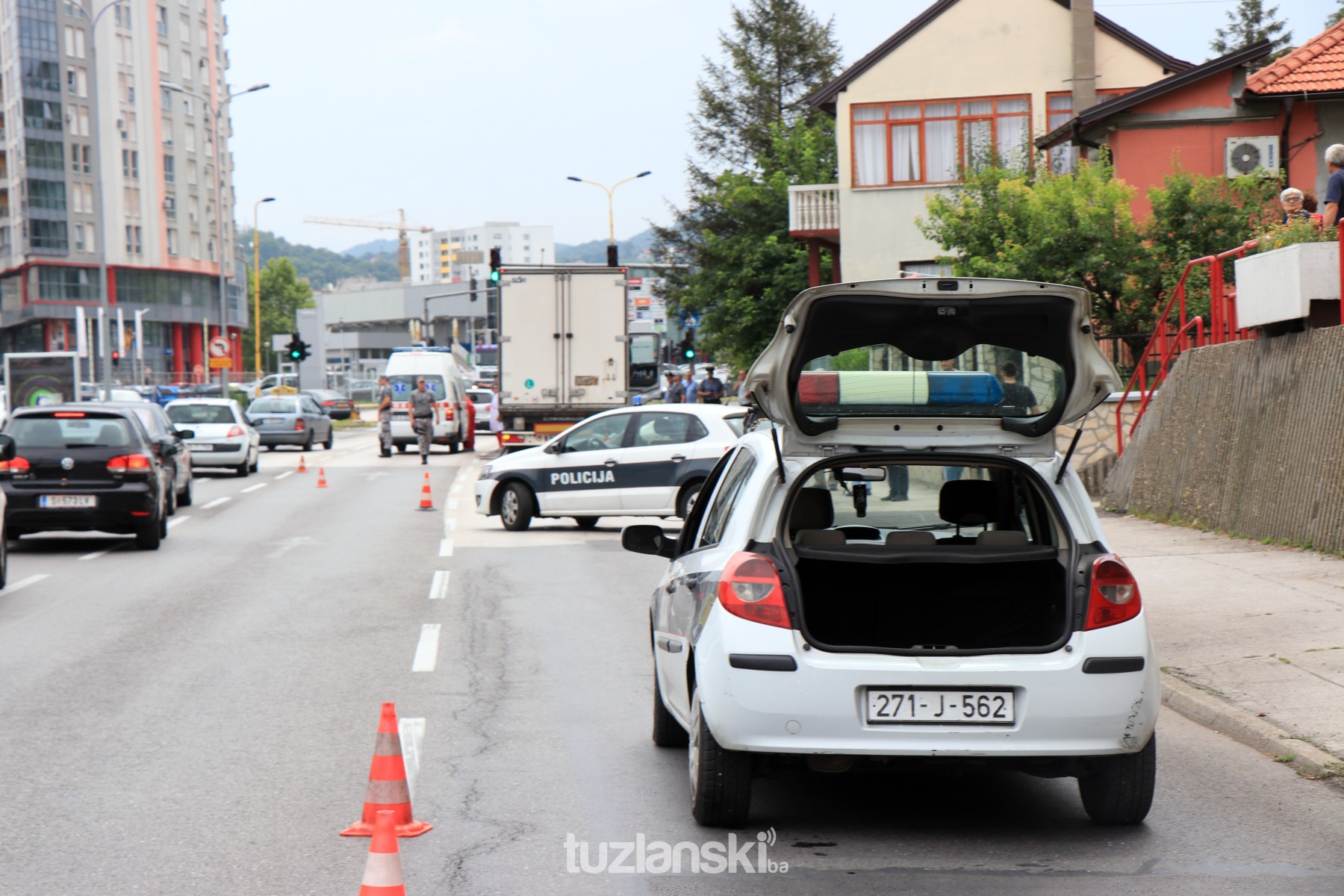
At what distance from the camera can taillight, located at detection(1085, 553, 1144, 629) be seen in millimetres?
5562

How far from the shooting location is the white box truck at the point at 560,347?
29.9 meters

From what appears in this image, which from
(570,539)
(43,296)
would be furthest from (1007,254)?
(43,296)

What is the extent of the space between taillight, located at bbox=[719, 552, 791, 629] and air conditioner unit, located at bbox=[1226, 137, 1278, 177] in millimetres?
23957

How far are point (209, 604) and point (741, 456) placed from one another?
297 inches

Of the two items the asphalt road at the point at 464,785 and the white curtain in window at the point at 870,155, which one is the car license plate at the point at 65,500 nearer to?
the asphalt road at the point at 464,785

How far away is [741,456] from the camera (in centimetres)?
680

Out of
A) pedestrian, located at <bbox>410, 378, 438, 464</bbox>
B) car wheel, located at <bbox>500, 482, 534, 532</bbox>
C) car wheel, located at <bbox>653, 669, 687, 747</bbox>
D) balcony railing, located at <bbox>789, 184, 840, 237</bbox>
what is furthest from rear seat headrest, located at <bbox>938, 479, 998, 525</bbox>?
balcony railing, located at <bbox>789, 184, 840, 237</bbox>

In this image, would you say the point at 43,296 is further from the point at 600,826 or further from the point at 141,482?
the point at 600,826

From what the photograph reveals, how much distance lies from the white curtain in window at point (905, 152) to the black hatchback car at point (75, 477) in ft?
71.4

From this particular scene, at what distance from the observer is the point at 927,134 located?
35.4 metres

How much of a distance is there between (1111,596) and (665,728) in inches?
94.8

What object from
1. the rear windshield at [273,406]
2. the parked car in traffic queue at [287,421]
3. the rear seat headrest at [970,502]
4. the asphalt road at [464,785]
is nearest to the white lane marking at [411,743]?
the asphalt road at [464,785]

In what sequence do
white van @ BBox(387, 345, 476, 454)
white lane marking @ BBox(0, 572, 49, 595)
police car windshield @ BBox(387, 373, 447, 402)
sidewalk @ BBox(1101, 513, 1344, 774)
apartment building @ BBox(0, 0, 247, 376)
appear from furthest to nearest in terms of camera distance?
apartment building @ BBox(0, 0, 247, 376), police car windshield @ BBox(387, 373, 447, 402), white van @ BBox(387, 345, 476, 454), white lane marking @ BBox(0, 572, 49, 595), sidewalk @ BBox(1101, 513, 1344, 774)

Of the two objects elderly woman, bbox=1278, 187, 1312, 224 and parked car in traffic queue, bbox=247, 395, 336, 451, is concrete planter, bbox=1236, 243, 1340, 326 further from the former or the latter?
parked car in traffic queue, bbox=247, 395, 336, 451
